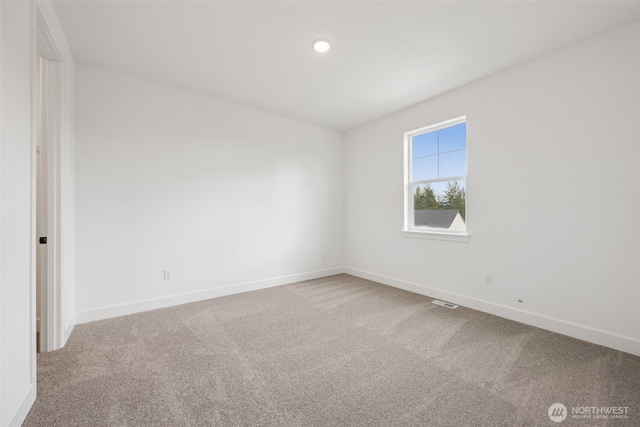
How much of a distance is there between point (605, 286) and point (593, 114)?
58.2 inches

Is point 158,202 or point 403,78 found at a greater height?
point 403,78

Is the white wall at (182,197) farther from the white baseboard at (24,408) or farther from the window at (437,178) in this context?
the window at (437,178)

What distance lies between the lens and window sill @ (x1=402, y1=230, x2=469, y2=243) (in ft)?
10.7

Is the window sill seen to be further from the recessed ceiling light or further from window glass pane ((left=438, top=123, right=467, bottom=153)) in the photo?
the recessed ceiling light

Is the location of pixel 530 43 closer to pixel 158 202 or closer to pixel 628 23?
pixel 628 23

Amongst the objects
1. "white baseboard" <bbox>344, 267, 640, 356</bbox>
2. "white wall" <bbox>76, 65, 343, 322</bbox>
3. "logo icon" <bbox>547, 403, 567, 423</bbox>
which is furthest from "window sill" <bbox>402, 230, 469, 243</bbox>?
"logo icon" <bbox>547, 403, 567, 423</bbox>

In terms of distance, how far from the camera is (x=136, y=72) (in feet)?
9.66

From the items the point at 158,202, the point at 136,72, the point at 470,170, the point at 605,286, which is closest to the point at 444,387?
the point at 605,286

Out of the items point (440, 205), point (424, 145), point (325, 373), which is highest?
point (424, 145)

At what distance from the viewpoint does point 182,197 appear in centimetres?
333

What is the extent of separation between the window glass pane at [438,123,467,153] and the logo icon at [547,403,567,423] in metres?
2.65

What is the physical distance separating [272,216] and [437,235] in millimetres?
2359

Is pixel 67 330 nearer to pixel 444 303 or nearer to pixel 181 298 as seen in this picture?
pixel 181 298

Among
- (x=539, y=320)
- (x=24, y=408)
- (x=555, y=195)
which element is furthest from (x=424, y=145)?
(x=24, y=408)
